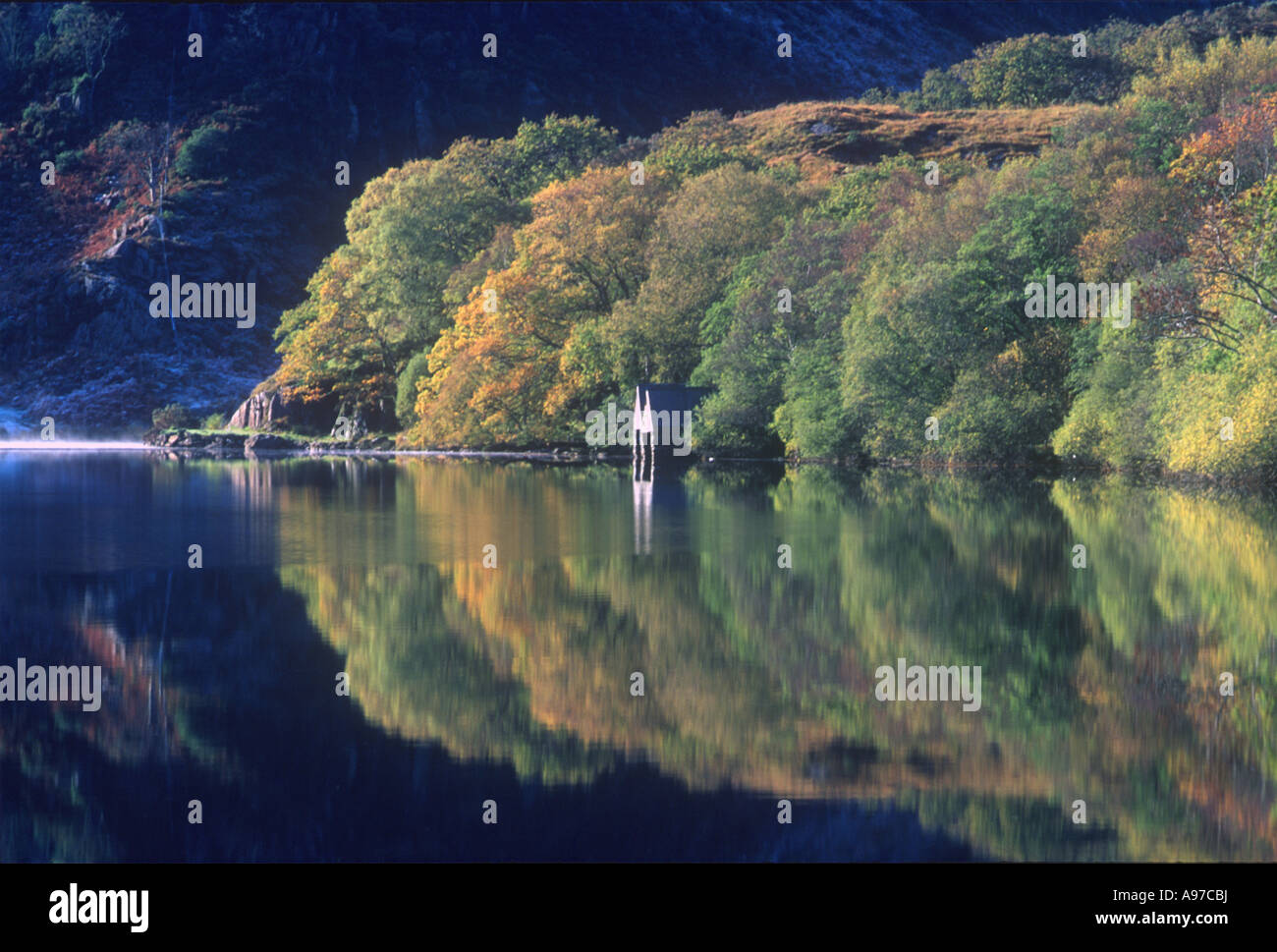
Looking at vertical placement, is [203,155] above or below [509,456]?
above

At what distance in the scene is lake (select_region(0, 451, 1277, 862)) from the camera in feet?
34.9

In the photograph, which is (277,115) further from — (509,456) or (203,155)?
(509,456)

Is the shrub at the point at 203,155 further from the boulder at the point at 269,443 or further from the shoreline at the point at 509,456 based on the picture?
the boulder at the point at 269,443

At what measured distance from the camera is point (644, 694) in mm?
14547

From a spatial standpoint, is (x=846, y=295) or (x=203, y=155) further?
(x=203, y=155)

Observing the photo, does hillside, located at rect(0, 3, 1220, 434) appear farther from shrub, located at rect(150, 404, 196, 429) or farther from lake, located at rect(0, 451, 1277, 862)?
lake, located at rect(0, 451, 1277, 862)

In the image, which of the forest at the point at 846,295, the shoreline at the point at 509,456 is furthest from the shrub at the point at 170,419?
the forest at the point at 846,295

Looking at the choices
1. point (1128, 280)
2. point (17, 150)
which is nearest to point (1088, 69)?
point (1128, 280)

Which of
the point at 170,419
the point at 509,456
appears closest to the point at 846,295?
the point at 509,456

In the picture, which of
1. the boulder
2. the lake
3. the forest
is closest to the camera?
the lake

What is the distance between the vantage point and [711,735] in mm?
13008

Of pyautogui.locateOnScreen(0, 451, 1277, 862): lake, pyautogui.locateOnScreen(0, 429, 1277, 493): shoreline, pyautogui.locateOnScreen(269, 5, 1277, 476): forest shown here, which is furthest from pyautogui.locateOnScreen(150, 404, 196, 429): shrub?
pyautogui.locateOnScreen(0, 451, 1277, 862): lake

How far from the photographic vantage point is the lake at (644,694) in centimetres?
1063
